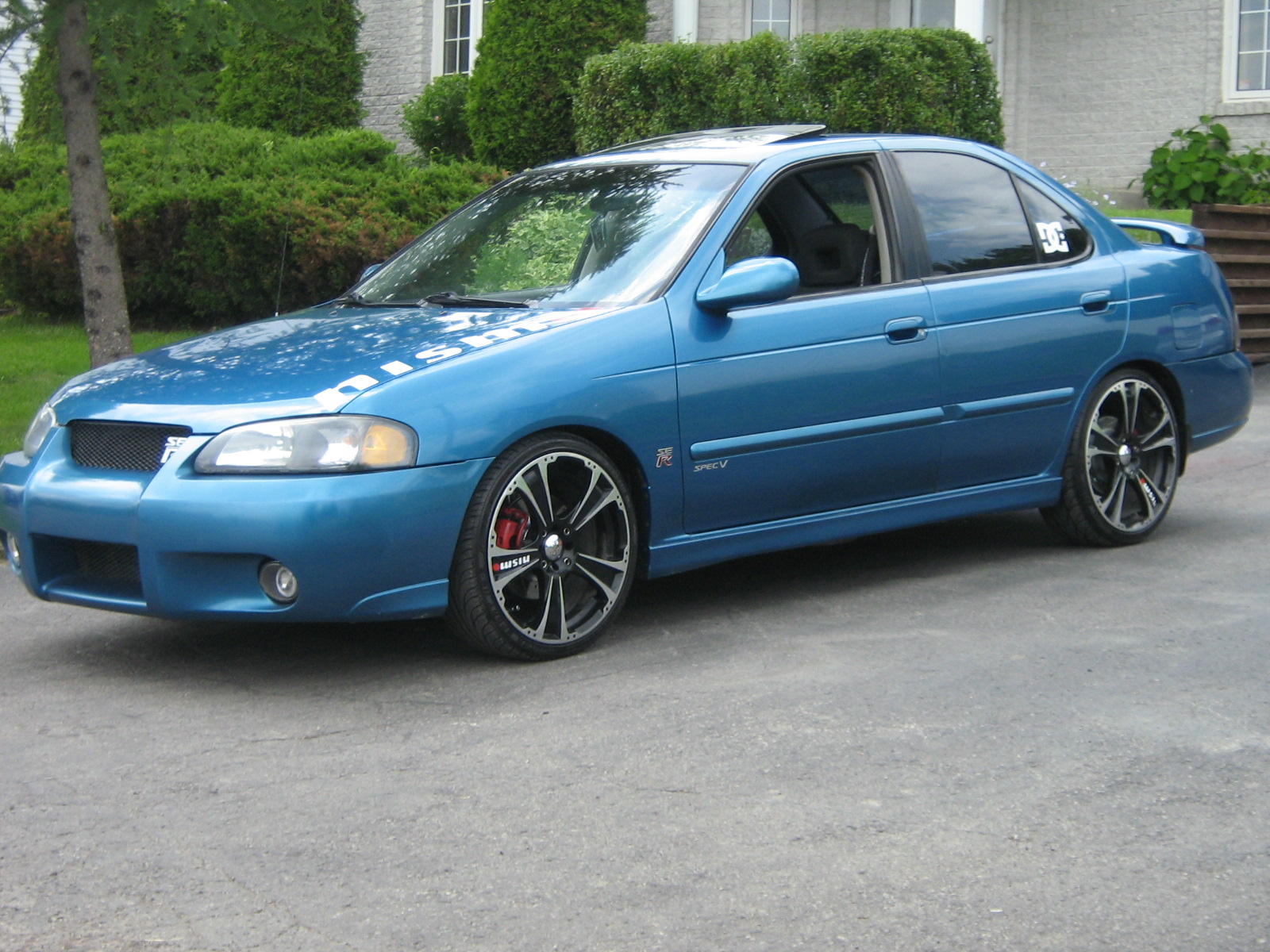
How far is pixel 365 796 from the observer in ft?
13.0

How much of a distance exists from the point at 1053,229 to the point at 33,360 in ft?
25.3

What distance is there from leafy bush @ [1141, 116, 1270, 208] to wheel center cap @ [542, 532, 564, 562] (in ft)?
46.4

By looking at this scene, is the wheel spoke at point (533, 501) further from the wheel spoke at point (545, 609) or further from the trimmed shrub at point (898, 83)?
the trimmed shrub at point (898, 83)

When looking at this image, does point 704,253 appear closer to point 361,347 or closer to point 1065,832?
point 361,347

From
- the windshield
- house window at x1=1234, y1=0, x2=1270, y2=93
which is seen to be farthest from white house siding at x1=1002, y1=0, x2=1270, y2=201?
the windshield

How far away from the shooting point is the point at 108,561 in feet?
16.3

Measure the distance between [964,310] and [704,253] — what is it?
3.74ft

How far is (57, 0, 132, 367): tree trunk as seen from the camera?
8.69 m

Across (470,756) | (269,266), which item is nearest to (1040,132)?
(269,266)

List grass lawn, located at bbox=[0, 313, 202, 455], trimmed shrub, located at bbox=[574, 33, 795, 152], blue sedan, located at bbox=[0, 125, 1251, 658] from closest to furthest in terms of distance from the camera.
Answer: blue sedan, located at bbox=[0, 125, 1251, 658] → grass lawn, located at bbox=[0, 313, 202, 455] → trimmed shrub, located at bbox=[574, 33, 795, 152]

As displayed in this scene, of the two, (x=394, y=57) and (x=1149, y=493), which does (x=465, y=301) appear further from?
(x=394, y=57)

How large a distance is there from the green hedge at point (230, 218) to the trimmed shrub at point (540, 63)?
3.99 metres

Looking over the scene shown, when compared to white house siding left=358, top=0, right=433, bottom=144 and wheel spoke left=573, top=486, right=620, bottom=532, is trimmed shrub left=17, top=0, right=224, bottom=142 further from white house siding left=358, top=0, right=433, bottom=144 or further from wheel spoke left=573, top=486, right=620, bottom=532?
white house siding left=358, top=0, right=433, bottom=144

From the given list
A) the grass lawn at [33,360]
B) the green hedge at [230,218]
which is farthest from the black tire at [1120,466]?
the green hedge at [230,218]
